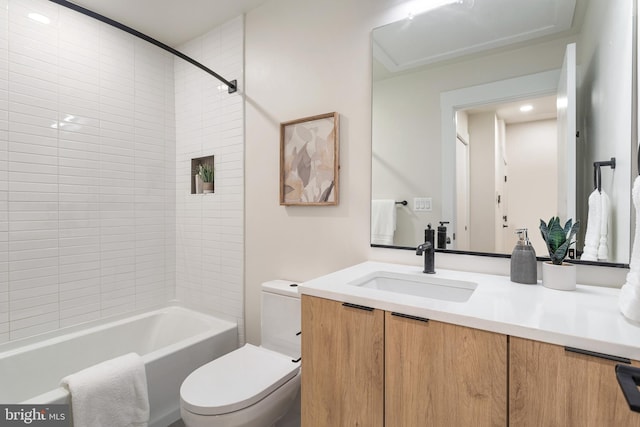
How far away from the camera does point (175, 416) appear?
6.04 ft

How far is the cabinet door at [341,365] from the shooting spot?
997mm

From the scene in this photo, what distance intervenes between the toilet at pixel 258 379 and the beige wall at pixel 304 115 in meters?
0.25

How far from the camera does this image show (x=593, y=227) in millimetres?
1152

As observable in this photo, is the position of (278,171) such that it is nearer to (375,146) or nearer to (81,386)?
(375,146)

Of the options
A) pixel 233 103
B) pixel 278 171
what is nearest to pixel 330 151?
pixel 278 171

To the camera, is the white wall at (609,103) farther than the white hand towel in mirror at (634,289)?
Yes

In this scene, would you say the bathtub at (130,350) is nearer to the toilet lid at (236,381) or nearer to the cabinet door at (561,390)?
the toilet lid at (236,381)

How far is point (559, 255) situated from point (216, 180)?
2091 millimetres

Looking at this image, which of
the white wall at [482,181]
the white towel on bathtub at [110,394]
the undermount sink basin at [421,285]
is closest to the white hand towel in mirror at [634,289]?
the undermount sink basin at [421,285]

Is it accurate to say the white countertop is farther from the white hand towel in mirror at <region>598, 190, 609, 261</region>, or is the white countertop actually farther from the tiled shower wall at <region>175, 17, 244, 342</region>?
the tiled shower wall at <region>175, 17, 244, 342</region>

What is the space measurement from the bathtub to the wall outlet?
150cm

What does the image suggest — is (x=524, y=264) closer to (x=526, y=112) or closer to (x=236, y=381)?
(x=526, y=112)

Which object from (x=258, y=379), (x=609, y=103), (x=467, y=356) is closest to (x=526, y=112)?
(x=609, y=103)

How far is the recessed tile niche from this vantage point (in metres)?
2.42
